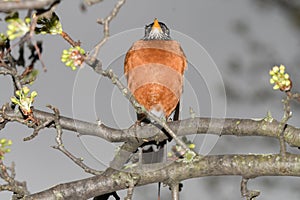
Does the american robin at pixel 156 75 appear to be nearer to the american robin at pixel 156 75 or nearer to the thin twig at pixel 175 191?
the american robin at pixel 156 75

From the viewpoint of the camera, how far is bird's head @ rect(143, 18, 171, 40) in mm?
1886

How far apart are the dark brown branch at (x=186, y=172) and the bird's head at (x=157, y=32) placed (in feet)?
2.97

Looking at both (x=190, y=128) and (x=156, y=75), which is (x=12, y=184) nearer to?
(x=190, y=128)

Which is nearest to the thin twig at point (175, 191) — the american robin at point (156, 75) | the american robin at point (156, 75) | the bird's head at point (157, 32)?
the american robin at point (156, 75)

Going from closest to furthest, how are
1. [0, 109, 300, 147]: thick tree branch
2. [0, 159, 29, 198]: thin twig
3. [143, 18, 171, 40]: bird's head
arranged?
[0, 159, 29, 198]: thin twig, [0, 109, 300, 147]: thick tree branch, [143, 18, 171, 40]: bird's head

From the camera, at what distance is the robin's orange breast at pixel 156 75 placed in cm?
143

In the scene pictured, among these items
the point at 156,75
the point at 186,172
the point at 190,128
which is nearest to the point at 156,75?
the point at 156,75

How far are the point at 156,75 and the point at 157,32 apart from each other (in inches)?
19.5

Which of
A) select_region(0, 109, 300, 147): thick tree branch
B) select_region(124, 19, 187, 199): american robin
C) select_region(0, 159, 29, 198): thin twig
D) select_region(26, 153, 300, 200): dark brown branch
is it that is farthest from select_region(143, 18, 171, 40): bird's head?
select_region(0, 159, 29, 198): thin twig

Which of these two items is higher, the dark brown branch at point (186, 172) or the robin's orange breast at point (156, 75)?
the robin's orange breast at point (156, 75)

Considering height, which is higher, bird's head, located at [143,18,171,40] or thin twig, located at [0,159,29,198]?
bird's head, located at [143,18,171,40]

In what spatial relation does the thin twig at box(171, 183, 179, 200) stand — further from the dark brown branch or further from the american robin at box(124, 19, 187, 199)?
the american robin at box(124, 19, 187, 199)

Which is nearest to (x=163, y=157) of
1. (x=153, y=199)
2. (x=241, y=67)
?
(x=153, y=199)

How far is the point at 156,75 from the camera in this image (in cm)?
144
